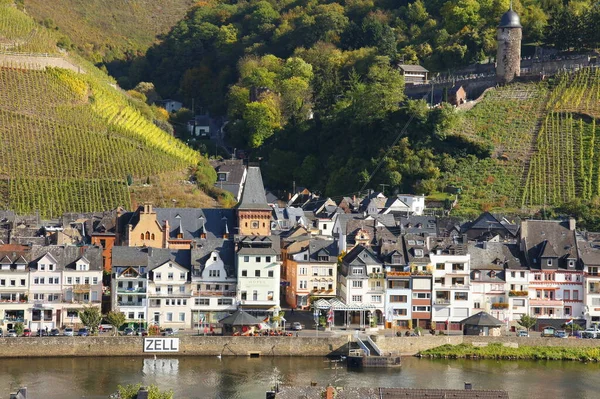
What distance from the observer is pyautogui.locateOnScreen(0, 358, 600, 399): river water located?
2781 inches

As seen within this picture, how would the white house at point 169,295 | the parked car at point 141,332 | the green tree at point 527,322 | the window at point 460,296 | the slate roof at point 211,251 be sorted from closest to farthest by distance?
1. the parked car at point 141,332
2. the white house at point 169,295
3. the green tree at point 527,322
4. the slate roof at point 211,251
5. the window at point 460,296

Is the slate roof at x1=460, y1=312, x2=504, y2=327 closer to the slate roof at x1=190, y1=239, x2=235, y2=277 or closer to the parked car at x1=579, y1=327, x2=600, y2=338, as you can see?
the parked car at x1=579, y1=327, x2=600, y2=338

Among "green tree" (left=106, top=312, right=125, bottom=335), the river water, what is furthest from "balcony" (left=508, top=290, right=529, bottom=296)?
"green tree" (left=106, top=312, right=125, bottom=335)

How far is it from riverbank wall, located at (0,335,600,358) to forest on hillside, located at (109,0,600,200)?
37.4 meters

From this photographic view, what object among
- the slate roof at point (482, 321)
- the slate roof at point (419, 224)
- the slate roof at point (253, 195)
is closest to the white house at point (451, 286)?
the slate roof at point (482, 321)

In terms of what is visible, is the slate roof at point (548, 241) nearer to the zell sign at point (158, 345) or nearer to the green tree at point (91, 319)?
the zell sign at point (158, 345)

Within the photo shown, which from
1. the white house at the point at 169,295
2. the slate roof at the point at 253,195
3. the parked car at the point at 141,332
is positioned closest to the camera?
the parked car at the point at 141,332

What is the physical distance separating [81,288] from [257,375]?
14.1 metres

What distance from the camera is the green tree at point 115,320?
8031 centimetres

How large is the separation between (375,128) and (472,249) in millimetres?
43478

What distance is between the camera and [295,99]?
484ft

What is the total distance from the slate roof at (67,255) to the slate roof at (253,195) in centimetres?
1508

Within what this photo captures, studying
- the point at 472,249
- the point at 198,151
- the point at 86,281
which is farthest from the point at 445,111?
the point at 86,281

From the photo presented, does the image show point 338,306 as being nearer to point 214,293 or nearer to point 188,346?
point 214,293
